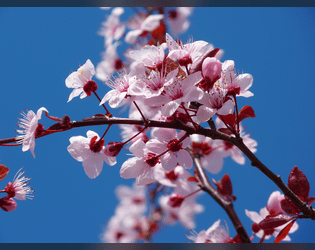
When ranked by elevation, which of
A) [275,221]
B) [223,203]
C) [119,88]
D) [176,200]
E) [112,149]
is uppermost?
[119,88]

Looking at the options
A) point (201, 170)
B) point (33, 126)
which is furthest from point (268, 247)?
point (33, 126)

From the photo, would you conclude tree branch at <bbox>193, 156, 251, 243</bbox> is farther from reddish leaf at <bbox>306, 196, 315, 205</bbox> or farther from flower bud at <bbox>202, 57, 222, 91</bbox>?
flower bud at <bbox>202, 57, 222, 91</bbox>

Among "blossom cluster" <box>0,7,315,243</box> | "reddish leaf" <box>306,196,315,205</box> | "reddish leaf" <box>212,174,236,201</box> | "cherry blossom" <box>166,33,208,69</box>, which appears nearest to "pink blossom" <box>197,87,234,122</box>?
"blossom cluster" <box>0,7,315,243</box>

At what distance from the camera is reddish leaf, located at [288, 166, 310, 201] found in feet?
3.44

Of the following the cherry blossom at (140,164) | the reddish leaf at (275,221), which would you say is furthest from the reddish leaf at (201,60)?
the reddish leaf at (275,221)

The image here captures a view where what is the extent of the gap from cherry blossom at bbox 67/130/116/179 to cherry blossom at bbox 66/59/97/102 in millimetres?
184

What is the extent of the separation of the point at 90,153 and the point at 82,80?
305 mm

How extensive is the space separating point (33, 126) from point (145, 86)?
16.7 inches

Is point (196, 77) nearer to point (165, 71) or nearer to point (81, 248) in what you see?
point (165, 71)

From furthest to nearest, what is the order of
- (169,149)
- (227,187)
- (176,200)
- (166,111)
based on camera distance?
(176,200), (227,187), (169,149), (166,111)

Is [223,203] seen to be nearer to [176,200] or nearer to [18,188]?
[176,200]

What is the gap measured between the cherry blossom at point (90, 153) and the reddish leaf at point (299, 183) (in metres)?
0.74

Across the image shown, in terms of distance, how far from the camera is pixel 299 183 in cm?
105

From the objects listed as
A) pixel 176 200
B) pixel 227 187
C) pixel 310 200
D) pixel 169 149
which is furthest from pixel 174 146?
pixel 176 200
